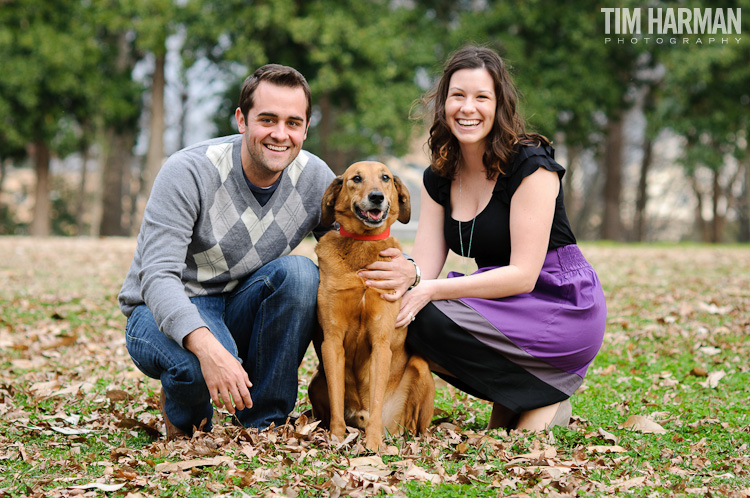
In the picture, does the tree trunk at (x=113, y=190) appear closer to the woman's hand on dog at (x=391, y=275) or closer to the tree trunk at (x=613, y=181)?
the tree trunk at (x=613, y=181)

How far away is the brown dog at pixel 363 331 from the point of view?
3.47m

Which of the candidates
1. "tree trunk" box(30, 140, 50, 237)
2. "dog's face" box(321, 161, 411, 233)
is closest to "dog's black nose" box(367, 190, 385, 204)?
"dog's face" box(321, 161, 411, 233)

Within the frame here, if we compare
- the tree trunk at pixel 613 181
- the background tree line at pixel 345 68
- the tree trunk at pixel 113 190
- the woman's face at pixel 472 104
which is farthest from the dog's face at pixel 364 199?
the tree trunk at pixel 613 181

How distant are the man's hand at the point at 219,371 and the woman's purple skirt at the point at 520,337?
980mm

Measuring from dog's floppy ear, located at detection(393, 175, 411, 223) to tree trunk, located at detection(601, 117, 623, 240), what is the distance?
1923 cm

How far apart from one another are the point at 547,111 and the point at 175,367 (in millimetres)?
17258


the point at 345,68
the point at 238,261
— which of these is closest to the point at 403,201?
the point at 238,261

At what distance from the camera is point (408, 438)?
3.57 meters

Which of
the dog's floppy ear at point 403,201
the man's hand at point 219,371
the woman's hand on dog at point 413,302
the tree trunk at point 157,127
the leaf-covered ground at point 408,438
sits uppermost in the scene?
the tree trunk at point 157,127

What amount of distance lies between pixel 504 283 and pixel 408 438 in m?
0.92

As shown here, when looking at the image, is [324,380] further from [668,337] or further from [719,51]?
[719,51]

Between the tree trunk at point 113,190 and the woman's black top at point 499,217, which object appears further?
the tree trunk at point 113,190

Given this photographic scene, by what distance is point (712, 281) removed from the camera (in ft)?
29.5

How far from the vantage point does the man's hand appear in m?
A: 3.15
